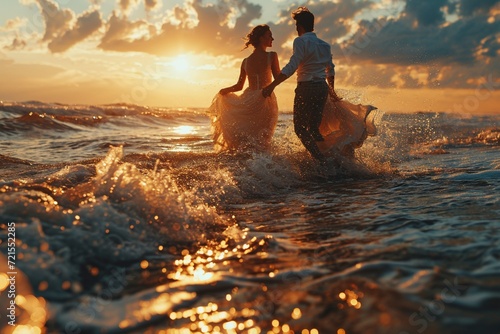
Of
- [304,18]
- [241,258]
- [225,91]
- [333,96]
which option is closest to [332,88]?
[333,96]

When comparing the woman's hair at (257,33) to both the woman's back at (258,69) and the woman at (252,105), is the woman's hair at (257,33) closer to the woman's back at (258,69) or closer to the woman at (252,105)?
the woman at (252,105)

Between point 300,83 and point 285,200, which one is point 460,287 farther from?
point 300,83

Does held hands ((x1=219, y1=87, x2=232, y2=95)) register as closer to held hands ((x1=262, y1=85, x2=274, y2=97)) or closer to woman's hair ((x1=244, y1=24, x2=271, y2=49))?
woman's hair ((x1=244, y1=24, x2=271, y2=49))

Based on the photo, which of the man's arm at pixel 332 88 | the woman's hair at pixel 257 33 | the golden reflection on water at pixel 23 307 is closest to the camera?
the golden reflection on water at pixel 23 307

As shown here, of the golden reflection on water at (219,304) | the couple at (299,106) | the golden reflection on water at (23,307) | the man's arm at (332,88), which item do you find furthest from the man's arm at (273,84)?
the golden reflection on water at (23,307)

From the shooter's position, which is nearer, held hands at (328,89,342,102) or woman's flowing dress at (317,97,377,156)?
woman's flowing dress at (317,97,377,156)

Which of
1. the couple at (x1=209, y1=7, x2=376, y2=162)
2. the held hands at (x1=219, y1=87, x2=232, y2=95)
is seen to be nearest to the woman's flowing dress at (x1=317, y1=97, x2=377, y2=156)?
the couple at (x1=209, y1=7, x2=376, y2=162)

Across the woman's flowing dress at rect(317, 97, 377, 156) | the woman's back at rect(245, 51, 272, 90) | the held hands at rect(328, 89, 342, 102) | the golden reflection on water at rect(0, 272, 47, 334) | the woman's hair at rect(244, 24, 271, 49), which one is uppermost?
the woman's hair at rect(244, 24, 271, 49)

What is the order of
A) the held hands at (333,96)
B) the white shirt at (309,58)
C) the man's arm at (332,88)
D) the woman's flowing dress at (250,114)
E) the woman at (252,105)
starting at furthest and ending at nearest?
the woman's flowing dress at (250,114)
the woman at (252,105)
the held hands at (333,96)
the man's arm at (332,88)
the white shirt at (309,58)

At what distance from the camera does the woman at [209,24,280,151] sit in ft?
25.6

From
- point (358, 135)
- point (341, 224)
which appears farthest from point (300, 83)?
point (341, 224)

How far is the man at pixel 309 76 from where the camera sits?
6746 millimetres

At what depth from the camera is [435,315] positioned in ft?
6.79

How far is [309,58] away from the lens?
22.4ft
